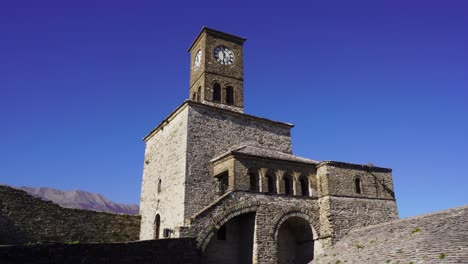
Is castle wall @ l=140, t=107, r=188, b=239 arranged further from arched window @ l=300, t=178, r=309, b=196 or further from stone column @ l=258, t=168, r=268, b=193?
arched window @ l=300, t=178, r=309, b=196

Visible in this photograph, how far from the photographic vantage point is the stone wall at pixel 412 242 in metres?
11.8

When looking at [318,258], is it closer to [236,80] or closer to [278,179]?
[278,179]

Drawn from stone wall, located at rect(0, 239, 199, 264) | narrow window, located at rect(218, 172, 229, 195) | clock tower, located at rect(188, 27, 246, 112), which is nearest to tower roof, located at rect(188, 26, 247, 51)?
clock tower, located at rect(188, 27, 246, 112)

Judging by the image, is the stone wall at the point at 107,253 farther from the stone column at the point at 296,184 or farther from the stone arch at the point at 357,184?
the stone arch at the point at 357,184

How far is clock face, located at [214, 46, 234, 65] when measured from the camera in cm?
2502

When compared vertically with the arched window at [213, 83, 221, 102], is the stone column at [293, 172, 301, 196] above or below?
below

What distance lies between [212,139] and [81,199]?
149 m

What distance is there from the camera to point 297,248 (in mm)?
20531

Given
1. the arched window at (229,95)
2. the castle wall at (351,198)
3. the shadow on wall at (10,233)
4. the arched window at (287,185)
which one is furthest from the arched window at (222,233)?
the shadow on wall at (10,233)

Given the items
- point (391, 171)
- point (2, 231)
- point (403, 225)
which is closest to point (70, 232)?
point (2, 231)

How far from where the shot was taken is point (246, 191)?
17891 mm

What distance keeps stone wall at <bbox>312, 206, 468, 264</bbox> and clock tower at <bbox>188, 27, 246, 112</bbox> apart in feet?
37.1

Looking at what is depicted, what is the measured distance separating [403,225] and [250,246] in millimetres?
6980

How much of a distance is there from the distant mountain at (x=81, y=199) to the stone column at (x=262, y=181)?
138 meters
